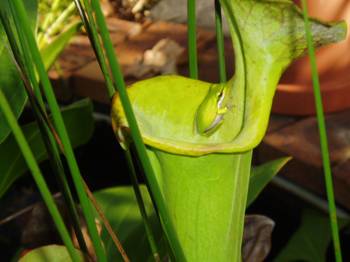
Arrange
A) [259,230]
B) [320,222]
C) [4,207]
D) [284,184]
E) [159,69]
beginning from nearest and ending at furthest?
[259,230] < [320,222] < [284,184] < [4,207] < [159,69]

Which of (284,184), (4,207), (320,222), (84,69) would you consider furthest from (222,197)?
(84,69)

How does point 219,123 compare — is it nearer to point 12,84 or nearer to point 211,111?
point 211,111

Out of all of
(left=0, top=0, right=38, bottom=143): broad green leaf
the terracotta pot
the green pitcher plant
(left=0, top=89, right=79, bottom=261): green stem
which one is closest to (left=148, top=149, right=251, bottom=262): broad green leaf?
the green pitcher plant

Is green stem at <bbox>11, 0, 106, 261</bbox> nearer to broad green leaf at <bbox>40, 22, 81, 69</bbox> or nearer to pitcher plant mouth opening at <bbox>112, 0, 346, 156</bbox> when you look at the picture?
pitcher plant mouth opening at <bbox>112, 0, 346, 156</bbox>

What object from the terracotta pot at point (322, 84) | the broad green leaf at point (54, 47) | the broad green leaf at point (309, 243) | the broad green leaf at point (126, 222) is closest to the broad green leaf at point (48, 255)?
the broad green leaf at point (126, 222)

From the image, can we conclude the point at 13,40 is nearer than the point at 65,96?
Yes

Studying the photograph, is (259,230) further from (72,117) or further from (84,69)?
(84,69)
